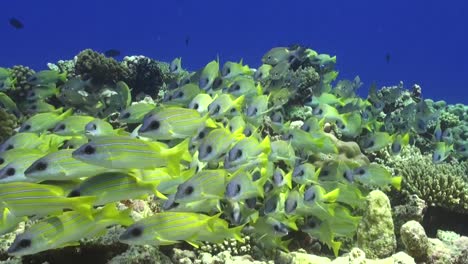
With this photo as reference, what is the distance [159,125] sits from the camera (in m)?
4.79

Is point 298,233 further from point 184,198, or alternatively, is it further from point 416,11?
point 416,11

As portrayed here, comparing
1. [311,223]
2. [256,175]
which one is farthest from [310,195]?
[256,175]

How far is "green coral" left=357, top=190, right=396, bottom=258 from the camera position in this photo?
22.0 ft

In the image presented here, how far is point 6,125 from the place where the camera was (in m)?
9.25

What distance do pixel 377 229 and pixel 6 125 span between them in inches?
278

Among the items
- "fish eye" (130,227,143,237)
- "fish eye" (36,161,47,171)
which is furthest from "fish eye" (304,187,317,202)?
"fish eye" (36,161,47,171)

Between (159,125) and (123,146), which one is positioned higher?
(159,125)

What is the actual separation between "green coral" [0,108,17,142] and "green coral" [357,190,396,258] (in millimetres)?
6760

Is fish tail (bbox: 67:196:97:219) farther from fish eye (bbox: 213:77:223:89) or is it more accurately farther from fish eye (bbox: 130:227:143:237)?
fish eye (bbox: 213:77:223:89)

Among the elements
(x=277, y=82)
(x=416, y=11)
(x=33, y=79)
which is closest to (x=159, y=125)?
(x=277, y=82)

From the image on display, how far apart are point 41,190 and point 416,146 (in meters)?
10.2

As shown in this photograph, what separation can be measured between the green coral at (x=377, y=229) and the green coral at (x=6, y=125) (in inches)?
266

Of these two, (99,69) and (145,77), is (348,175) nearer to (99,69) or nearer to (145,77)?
(145,77)

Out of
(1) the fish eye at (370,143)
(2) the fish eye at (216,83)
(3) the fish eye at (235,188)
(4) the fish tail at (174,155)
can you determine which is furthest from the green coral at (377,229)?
(4) the fish tail at (174,155)
